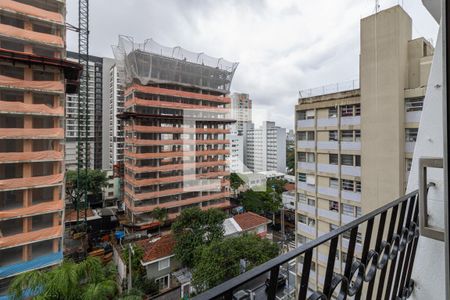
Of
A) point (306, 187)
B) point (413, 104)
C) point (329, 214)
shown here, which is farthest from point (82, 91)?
point (413, 104)

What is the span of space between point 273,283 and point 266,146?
19.9ft

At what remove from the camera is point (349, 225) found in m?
0.46

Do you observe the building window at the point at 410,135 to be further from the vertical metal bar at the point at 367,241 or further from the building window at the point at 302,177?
the vertical metal bar at the point at 367,241

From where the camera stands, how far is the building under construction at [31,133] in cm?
370

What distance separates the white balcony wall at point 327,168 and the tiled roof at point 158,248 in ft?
11.5

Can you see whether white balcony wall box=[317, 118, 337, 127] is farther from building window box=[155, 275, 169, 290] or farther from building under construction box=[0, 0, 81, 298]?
building under construction box=[0, 0, 81, 298]

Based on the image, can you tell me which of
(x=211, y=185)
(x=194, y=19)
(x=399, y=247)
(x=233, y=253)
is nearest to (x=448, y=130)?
(x=399, y=247)

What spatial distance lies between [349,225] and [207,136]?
26.2 feet

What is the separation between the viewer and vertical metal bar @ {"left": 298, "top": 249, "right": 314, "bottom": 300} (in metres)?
0.36

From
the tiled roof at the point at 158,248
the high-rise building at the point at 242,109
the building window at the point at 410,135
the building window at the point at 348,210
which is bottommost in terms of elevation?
the tiled roof at the point at 158,248

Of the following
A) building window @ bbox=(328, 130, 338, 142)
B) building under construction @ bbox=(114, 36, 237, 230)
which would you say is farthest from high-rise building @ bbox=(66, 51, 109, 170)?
building window @ bbox=(328, 130, 338, 142)

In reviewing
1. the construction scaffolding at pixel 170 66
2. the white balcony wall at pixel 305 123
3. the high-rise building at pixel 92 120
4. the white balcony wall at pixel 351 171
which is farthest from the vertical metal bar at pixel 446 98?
the construction scaffolding at pixel 170 66

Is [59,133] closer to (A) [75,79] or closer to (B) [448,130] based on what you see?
(A) [75,79]

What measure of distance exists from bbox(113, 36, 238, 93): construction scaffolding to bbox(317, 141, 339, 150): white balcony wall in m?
4.03
